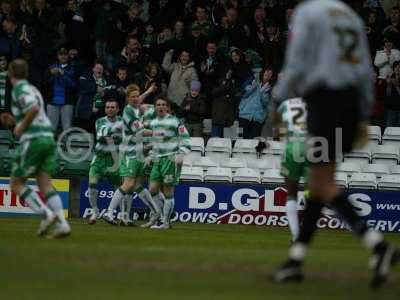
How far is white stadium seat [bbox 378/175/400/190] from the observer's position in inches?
835

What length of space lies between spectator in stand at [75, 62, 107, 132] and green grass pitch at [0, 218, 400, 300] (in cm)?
735

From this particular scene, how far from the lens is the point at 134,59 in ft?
72.9

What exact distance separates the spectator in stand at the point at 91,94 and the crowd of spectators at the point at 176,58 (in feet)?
0.07

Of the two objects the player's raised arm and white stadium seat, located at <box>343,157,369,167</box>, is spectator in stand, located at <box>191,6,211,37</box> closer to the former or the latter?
white stadium seat, located at <box>343,157,369,167</box>

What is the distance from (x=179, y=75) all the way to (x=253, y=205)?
310 centimetres

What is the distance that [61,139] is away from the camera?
73.3 feet

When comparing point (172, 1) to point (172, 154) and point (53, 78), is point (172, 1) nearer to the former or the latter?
point (53, 78)

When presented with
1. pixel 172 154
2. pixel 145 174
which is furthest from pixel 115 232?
pixel 145 174

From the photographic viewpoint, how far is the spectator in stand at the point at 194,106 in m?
21.8

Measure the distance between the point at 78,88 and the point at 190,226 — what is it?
4142 mm

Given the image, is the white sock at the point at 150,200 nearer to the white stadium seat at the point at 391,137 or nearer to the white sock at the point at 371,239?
the white stadium seat at the point at 391,137

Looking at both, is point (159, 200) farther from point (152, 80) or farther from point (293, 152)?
point (293, 152)

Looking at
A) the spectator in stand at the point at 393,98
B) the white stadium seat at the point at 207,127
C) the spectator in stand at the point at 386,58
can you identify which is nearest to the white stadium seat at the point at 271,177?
the white stadium seat at the point at 207,127

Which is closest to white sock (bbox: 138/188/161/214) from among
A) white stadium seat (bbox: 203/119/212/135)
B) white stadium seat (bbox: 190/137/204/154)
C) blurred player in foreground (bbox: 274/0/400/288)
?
white stadium seat (bbox: 190/137/204/154)
